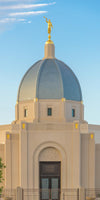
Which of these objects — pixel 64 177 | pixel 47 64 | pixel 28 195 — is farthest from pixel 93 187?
pixel 47 64

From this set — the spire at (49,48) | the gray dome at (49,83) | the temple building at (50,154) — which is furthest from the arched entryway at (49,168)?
the spire at (49,48)

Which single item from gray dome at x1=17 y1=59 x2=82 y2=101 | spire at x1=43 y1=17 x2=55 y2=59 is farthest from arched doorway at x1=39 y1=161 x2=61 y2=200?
spire at x1=43 y1=17 x2=55 y2=59

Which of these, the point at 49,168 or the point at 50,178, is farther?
the point at 49,168

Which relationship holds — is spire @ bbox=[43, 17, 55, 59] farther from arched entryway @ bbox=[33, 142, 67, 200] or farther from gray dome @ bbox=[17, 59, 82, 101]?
arched entryway @ bbox=[33, 142, 67, 200]

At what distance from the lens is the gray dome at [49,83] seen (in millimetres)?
44438

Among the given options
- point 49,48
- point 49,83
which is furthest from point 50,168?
point 49,48

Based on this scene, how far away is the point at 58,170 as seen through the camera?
41469mm

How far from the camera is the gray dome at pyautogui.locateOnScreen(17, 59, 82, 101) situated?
44.4 metres

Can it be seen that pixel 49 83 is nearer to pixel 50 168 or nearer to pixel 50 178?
pixel 50 168

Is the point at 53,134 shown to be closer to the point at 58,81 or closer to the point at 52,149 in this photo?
the point at 52,149

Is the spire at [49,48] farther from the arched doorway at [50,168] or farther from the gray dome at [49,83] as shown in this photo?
the arched doorway at [50,168]

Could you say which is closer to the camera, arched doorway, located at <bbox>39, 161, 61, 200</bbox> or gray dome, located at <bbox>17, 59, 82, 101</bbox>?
arched doorway, located at <bbox>39, 161, 61, 200</bbox>

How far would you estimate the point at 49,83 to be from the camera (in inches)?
1758

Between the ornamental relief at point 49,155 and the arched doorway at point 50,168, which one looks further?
the ornamental relief at point 49,155
